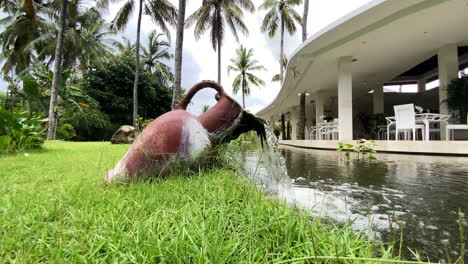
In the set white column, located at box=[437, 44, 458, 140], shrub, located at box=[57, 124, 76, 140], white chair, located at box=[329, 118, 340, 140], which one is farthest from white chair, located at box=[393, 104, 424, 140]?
shrub, located at box=[57, 124, 76, 140]

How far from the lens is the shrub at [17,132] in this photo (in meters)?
4.81

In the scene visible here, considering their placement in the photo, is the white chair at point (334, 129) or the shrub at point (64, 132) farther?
the shrub at point (64, 132)

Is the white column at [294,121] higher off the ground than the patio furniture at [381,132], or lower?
higher

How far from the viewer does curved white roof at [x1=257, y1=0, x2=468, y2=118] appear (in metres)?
5.87

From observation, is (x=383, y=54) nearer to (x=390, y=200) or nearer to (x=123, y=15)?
(x=390, y=200)

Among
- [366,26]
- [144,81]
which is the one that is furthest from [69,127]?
[366,26]

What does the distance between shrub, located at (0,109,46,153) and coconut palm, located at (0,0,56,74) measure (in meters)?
13.1

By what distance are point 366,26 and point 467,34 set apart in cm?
336

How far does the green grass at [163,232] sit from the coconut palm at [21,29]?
18427mm

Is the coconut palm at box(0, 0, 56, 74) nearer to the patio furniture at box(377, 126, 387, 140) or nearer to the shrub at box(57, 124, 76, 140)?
the shrub at box(57, 124, 76, 140)

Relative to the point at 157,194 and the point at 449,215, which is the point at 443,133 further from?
the point at 157,194

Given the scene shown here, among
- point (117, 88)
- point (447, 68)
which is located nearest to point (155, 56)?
point (117, 88)

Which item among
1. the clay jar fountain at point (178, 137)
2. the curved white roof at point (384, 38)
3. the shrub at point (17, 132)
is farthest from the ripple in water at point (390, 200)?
the shrub at point (17, 132)

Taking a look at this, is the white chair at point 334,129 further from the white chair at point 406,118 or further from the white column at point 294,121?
the white column at point 294,121
